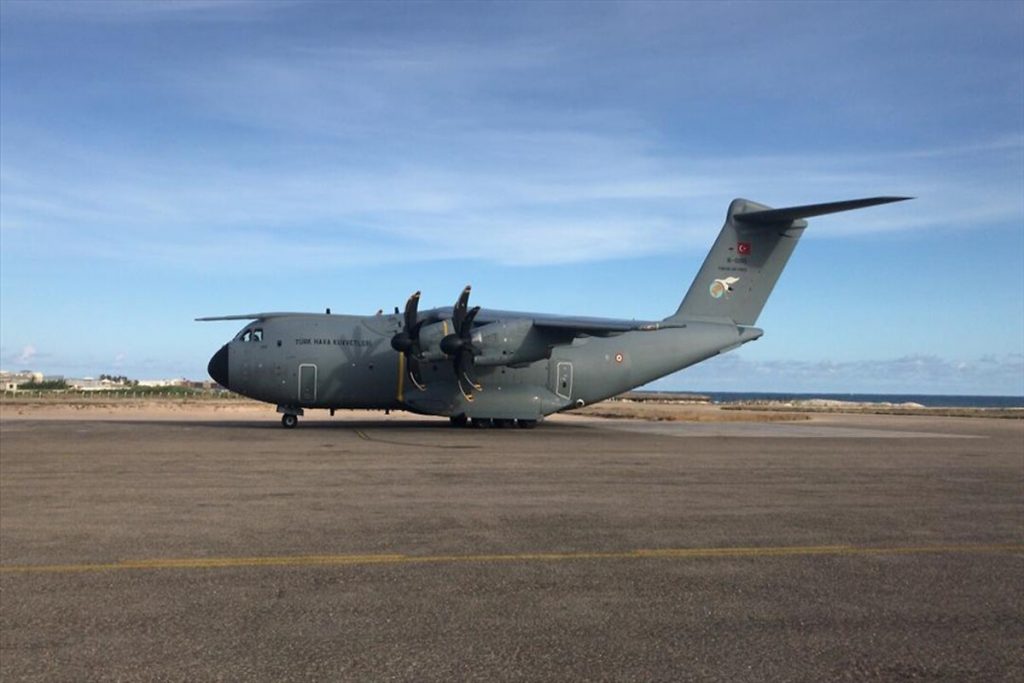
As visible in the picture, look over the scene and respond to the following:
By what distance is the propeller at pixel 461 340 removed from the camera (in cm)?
2791

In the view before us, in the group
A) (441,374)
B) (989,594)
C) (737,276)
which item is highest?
(737,276)

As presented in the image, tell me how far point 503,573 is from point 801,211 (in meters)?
25.2

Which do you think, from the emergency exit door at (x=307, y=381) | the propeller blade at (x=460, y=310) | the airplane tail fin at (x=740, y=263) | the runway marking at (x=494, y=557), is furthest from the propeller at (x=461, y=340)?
the runway marking at (x=494, y=557)

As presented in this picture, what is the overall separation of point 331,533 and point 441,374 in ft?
66.3

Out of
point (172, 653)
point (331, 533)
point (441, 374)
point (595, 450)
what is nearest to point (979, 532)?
point (331, 533)

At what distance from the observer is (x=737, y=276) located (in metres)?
32.2

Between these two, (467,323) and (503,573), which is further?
(467,323)

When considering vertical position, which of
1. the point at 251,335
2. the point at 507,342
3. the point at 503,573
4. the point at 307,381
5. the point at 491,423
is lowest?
the point at 503,573

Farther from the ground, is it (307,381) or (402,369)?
(402,369)

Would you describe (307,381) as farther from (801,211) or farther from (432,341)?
(801,211)

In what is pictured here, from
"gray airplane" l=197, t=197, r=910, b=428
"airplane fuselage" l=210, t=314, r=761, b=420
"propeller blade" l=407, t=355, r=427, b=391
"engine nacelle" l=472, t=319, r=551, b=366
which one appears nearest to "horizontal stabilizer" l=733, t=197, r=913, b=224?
"gray airplane" l=197, t=197, r=910, b=428

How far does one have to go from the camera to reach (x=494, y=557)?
27.6 feet

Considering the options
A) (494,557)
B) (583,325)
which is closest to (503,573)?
(494,557)

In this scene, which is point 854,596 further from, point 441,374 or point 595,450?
point 441,374
